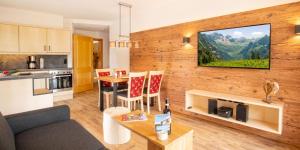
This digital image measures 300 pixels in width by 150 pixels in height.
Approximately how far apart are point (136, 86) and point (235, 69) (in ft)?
6.30

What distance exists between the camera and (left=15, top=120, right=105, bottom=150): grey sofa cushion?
1.66m

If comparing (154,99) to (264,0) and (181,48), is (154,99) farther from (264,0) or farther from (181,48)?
(264,0)

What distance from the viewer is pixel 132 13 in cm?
526

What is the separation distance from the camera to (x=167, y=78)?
4.48 metres

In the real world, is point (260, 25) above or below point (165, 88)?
above

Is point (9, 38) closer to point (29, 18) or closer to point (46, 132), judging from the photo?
point (29, 18)

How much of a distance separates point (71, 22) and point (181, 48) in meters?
3.94

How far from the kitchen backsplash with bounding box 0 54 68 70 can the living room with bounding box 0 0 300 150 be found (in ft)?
0.08

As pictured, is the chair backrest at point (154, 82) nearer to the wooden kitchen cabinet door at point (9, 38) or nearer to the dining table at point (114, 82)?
the dining table at point (114, 82)

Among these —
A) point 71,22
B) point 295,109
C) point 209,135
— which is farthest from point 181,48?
point 71,22

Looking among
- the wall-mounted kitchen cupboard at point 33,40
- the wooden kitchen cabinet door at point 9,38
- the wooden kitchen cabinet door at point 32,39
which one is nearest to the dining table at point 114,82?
the wall-mounted kitchen cupboard at point 33,40

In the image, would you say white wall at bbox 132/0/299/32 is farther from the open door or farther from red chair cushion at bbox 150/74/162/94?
the open door

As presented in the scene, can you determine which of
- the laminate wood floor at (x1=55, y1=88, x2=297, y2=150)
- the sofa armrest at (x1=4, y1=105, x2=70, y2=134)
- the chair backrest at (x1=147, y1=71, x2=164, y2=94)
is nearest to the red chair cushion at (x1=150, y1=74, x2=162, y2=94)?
the chair backrest at (x1=147, y1=71, x2=164, y2=94)

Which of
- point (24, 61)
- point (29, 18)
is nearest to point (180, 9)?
point (29, 18)
